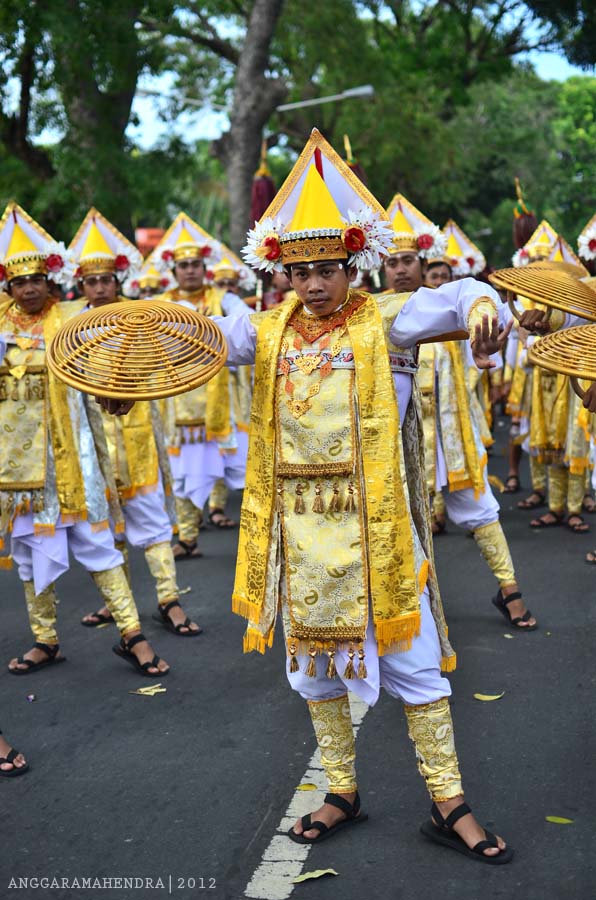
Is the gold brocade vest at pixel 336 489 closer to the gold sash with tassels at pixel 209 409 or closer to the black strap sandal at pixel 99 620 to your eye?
the black strap sandal at pixel 99 620

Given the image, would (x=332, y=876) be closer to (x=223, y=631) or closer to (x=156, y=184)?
(x=223, y=631)

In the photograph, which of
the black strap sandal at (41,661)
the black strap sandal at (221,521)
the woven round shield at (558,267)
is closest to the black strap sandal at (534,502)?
the black strap sandal at (221,521)

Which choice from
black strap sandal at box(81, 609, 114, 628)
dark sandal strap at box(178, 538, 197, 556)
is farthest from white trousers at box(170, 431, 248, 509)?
black strap sandal at box(81, 609, 114, 628)

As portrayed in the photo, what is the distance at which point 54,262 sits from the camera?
573 cm

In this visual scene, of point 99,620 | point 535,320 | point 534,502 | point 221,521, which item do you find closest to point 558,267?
point 535,320

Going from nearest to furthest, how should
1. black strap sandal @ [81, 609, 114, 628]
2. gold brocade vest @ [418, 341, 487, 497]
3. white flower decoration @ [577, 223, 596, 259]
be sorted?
gold brocade vest @ [418, 341, 487, 497]
black strap sandal @ [81, 609, 114, 628]
white flower decoration @ [577, 223, 596, 259]

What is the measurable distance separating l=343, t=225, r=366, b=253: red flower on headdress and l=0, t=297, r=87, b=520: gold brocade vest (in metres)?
2.39

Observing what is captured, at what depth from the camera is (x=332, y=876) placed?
11.8ft

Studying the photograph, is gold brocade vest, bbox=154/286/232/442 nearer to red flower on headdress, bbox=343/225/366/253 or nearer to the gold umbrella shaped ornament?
red flower on headdress, bbox=343/225/366/253

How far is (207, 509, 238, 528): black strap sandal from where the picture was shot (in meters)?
10.0

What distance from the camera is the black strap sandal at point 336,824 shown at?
3.82 meters

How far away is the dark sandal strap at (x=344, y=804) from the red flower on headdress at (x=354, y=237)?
1.93 m

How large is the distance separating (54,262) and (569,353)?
3.27 m

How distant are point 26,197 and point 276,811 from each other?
1422 cm
